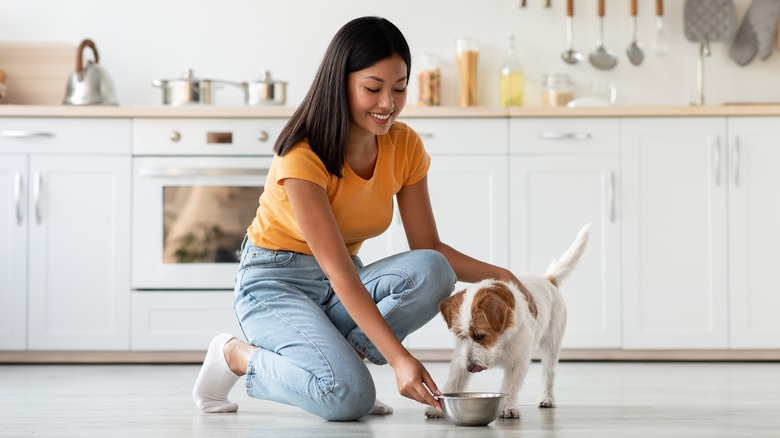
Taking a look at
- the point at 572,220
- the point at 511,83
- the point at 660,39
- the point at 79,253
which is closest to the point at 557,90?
the point at 511,83

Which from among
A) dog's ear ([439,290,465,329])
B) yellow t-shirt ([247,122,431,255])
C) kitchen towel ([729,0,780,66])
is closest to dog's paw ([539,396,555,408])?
dog's ear ([439,290,465,329])

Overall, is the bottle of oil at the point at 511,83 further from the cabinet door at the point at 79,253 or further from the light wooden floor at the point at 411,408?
the cabinet door at the point at 79,253

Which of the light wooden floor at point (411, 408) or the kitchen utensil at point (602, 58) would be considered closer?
the light wooden floor at point (411, 408)

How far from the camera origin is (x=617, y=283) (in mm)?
3809

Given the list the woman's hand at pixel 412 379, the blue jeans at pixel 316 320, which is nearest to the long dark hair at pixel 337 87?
the blue jeans at pixel 316 320

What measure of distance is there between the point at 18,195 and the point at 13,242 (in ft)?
0.62

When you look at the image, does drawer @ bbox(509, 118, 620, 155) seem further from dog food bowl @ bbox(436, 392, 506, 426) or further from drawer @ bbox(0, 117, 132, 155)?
dog food bowl @ bbox(436, 392, 506, 426)

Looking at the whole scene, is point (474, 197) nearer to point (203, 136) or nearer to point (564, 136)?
point (564, 136)

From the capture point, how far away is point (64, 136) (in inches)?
149

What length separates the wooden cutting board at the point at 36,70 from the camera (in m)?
4.32

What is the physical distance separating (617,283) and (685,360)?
1.33 ft

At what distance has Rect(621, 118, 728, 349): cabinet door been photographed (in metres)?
3.80

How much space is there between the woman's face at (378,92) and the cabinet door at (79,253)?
197cm

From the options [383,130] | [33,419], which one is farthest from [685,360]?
[33,419]
